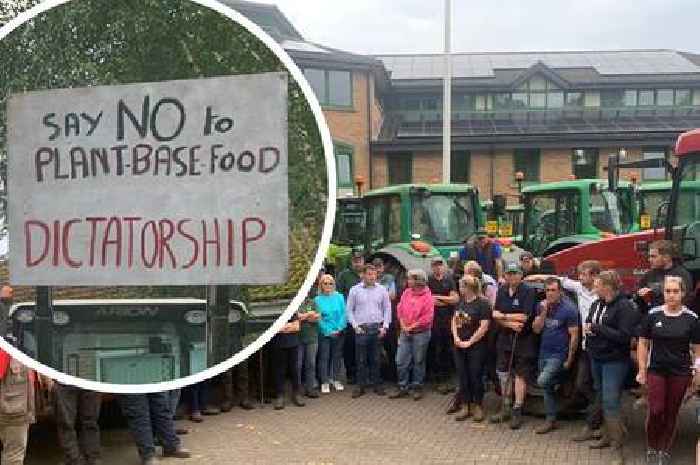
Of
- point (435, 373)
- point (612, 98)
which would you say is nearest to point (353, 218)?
point (435, 373)

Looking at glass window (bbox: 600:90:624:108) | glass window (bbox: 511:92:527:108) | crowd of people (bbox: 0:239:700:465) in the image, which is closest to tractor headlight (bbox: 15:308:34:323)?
crowd of people (bbox: 0:239:700:465)

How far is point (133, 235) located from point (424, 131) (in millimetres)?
33978

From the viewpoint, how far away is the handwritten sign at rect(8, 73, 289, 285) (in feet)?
8.66

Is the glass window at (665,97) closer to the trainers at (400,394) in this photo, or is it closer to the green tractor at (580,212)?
the green tractor at (580,212)

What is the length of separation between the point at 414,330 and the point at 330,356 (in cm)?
124

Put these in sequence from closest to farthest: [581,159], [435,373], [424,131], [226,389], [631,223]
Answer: [226,389]
[435,373]
[631,223]
[581,159]
[424,131]

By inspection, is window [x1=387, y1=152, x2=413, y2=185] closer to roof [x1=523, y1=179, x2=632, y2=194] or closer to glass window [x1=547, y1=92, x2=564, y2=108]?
glass window [x1=547, y1=92, x2=564, y2=108]

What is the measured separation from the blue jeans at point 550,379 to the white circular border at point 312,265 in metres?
5.34

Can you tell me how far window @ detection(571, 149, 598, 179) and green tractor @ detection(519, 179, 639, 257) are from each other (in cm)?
2072

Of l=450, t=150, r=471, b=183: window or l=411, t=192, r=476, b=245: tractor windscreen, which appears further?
l=450, t=150, r=471, b=183: window

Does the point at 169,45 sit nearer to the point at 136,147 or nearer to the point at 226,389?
the point at 136,147

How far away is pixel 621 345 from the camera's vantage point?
6824mm

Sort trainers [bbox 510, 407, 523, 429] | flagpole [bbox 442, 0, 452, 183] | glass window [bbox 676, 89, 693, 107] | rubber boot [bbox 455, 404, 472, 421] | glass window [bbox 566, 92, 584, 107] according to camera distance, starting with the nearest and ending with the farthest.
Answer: trainers [bbox 510, 407, 523, 429] < rubber boot [bbox 455, 404, 472, 421] < flagpole [bbox 442, 0, 452, 183] < glass window [bbox 566, 92, 584, 107] < glass window [bbox 676, 89, 693, 107]

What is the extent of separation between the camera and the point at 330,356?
9906 mm
